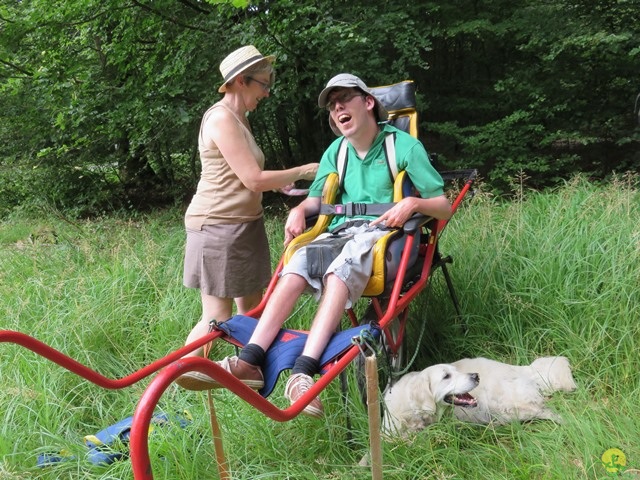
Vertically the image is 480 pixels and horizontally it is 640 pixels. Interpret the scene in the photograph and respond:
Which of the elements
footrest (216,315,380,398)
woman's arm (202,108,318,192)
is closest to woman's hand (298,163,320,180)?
woman's arm (202,108,318,192)

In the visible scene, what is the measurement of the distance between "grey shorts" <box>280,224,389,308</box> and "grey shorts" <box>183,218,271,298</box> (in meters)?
0.47

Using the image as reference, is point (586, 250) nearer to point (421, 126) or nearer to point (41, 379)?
point (41, 379)

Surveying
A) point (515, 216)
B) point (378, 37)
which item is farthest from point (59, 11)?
point (515, 216)

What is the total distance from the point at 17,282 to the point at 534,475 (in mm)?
4230

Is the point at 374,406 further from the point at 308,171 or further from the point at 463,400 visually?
the point at 308,171

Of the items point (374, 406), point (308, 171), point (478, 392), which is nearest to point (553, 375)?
point (478, 392)

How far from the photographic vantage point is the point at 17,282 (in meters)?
4.77

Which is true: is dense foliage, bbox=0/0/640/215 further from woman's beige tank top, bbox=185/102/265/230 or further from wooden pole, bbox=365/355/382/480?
wooden pole, bbox=365/355/382/480

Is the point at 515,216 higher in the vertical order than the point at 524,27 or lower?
lower

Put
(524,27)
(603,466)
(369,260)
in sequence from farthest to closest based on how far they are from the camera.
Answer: (524,27) → (369,260) → (603,466)

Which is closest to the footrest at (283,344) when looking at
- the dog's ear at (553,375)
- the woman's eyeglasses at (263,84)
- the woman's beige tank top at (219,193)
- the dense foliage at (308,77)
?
the woman's beige tank top at (219,193)

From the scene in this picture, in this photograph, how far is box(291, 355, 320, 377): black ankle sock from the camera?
215cm

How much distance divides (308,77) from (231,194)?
3.76 metres

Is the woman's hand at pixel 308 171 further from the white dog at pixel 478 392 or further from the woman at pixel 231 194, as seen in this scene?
the white dog at pixel 478 392
